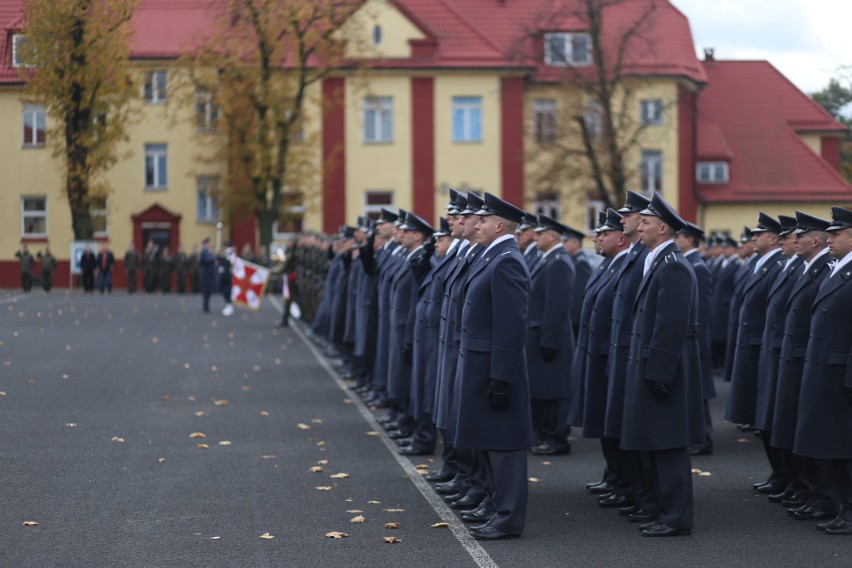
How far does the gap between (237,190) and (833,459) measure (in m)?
43.5

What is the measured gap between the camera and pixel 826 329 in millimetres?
9570

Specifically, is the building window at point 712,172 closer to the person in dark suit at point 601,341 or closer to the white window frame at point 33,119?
the white window frame at point 33,119

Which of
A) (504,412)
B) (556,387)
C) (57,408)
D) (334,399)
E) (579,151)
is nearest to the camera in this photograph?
(504,412)

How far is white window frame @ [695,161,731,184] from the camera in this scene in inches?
2286

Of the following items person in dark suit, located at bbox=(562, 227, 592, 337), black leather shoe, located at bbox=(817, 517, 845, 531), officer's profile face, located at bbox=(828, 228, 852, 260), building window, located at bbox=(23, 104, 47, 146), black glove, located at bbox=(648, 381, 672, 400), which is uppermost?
building window, located at bbox=(23, 104, 47, 146)

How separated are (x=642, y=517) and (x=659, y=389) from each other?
3.35ft

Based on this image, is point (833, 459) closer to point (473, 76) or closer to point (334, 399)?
point (334, 399)

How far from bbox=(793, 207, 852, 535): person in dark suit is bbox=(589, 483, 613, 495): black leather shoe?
61.8 inches

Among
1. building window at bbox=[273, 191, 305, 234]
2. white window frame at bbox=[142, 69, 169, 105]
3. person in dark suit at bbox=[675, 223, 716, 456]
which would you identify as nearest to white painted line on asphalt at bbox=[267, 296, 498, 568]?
person in dark suit at bbox=[675, 223, 716, 456]

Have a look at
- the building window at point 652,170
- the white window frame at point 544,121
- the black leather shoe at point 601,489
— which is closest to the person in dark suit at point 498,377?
the black leather shoe at point 601,489

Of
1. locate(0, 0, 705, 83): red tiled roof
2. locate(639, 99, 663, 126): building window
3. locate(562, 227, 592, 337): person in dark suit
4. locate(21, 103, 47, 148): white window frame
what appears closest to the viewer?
locate(562, 227, 592, 337): person in dark suit

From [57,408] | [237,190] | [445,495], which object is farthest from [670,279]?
[237,190]

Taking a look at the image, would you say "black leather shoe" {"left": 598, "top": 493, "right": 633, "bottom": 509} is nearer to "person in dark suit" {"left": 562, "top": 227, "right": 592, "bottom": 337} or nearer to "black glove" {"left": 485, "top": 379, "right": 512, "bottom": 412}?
"black glove" {"left": 485, "top": 379, "right": 512, "bottom": 412}

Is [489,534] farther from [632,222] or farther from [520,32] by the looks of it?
[520,32]
